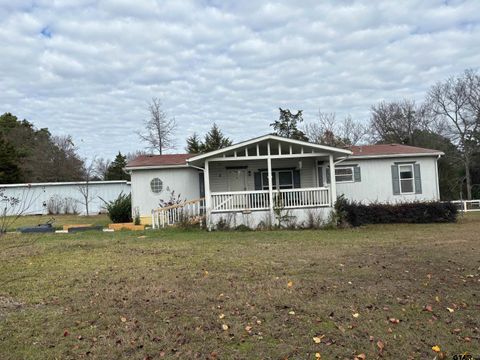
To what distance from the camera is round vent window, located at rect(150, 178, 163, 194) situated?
1956 centimetres

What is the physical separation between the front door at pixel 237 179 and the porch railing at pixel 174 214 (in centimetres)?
331

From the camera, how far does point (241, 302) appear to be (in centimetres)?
547

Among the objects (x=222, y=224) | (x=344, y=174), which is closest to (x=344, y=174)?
(x=344, y=174)

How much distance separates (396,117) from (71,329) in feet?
134

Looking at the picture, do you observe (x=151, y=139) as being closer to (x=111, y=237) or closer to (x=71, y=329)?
(x=111, y=237)

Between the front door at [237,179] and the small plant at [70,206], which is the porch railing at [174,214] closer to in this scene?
the front door at [237,179]

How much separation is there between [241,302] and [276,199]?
403 inches

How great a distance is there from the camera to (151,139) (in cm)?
3650

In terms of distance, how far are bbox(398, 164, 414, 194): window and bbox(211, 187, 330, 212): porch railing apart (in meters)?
5.93


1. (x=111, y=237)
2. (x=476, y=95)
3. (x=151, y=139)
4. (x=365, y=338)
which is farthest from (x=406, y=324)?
(x=476, y=95)

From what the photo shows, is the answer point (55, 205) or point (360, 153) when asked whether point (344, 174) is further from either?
point (55, 205)

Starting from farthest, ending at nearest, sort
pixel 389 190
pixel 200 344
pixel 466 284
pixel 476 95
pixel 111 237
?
pixel 476 95 < pixel 389 190 < pixel 111 237 < pixel 466 284 < pixel 200 344

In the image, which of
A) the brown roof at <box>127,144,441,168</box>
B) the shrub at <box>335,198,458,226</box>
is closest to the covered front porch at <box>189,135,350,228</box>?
the shrub at <box>335,198,458,226</box>

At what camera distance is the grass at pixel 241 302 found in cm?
409
